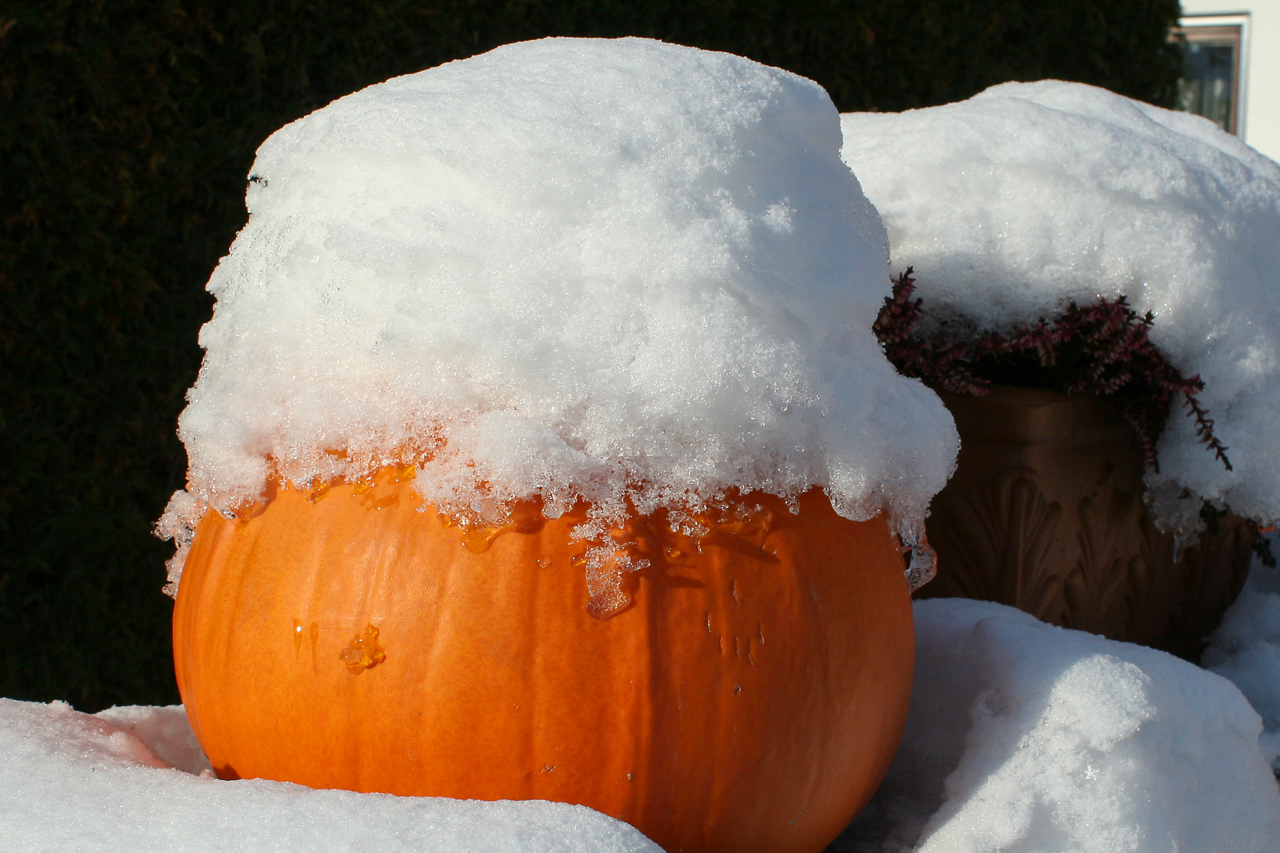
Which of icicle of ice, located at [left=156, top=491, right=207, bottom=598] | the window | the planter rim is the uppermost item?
icicle of ice, located at [left=156, top=491, right=207, bottom=598]

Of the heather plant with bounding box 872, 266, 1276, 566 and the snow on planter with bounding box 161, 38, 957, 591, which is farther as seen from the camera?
the heather plant with bounding box 872, 266, 1276, 566

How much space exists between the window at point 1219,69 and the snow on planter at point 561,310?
7.18 meters

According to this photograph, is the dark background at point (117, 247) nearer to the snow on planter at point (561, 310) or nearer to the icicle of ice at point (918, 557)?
the snow on planter at point (561, 310)

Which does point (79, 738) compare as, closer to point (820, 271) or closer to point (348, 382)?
point (348, 382)

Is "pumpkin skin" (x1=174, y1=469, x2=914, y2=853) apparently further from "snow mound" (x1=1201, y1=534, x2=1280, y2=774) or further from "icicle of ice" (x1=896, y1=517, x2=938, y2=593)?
"snow mound" (x1=1201, y1=534, x2=1280, y2=774)

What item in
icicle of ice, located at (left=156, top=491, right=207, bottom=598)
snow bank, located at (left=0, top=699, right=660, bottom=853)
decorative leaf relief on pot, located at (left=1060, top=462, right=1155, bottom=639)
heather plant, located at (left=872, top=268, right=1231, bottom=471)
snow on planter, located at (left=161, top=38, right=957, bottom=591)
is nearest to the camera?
snow bank, located at (left=0, top=699, right=660, bottom=853)

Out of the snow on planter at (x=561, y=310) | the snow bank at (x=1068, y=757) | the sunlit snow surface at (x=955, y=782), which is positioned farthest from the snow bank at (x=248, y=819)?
the snow bank at (x=1068, y=757)

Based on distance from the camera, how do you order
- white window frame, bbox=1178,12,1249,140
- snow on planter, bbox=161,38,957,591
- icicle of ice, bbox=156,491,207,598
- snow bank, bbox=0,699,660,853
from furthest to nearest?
white window frame, bbox=1178,12,1249,140, icicle of ice, bbox=156,491,207,598, snow on planter, bbox=161,38,957,591, snow bank, bbox=0,699,660,853

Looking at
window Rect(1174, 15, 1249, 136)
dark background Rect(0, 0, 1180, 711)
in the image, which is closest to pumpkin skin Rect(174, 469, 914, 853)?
dark background Rect(0, 0, 1180, 711)

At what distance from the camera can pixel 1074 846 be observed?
3.11 ft

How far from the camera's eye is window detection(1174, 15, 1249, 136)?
6.95 meters

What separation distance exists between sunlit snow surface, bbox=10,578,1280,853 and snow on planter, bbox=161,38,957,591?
253 millimetres

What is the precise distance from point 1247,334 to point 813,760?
1000 mm

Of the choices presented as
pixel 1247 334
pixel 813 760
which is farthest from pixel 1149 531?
pixel 813 760
